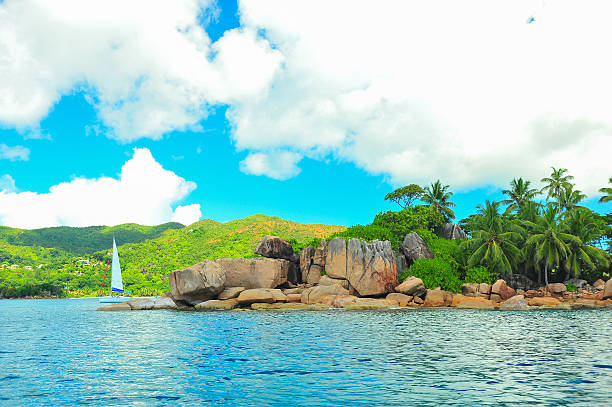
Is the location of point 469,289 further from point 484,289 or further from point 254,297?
point 254,297

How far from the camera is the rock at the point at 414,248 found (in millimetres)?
52250

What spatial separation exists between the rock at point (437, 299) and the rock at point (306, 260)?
15015mm

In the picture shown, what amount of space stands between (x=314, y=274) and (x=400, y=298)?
11975mm

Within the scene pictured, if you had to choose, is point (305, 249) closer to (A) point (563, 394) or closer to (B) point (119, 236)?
(A) point (563, 394)

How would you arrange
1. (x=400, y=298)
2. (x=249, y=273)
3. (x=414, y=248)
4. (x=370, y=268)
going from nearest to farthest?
(x=400, y=298) → (x=370, y=268) → (x=249, y=273) → (x=414, y=248)

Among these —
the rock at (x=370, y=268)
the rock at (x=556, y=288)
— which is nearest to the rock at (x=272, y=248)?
the rock at (x=370, y=268)

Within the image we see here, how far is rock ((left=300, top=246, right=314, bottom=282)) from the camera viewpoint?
176 ft

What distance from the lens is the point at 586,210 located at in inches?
2179

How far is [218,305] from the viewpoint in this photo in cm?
4584

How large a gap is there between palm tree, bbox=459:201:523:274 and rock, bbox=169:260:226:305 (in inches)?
1161

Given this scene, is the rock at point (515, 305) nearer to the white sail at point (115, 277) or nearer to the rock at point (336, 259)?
the rock at point (336, 259)

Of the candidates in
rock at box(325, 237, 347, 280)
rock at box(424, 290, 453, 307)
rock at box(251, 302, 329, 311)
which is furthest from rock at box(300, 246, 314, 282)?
rock at box(424, 290, 453, 307)

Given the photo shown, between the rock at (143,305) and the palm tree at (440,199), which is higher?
the palm tree at (440,199)

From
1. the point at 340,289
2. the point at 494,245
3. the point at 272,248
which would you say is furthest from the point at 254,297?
the point at 494,245
